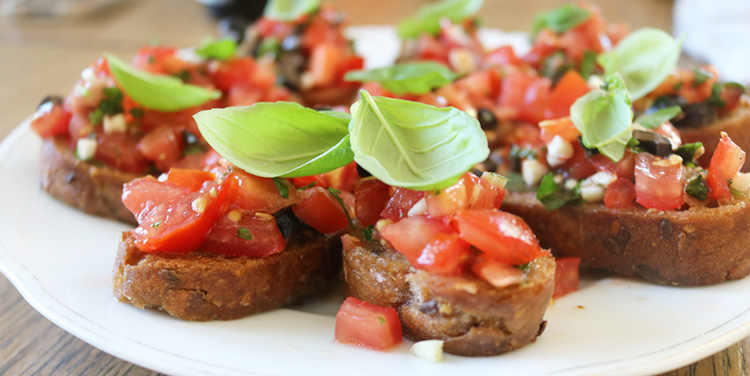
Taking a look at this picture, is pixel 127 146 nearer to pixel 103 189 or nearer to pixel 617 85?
pixel 103 189

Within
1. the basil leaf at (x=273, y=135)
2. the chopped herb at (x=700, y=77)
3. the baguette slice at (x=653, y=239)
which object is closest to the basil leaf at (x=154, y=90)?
the basil leaf at (x=273, y=135)

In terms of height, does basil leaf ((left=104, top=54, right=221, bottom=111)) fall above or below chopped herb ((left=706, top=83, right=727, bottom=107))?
above

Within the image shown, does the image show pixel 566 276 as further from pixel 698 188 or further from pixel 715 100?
pixel 715 100

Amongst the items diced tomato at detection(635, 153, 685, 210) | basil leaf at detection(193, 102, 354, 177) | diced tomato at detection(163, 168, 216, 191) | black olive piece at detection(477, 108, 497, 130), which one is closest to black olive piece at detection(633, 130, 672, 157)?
diced tomato at detection(635, 153, 685, 210)

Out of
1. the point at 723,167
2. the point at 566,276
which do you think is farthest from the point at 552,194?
the point at 723,167

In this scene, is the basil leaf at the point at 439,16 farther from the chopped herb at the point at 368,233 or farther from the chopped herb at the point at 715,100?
the chopped herb at the point at 368,233

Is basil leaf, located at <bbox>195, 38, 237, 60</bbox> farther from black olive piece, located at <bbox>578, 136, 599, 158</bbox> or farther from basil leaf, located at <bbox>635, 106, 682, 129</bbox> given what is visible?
basil leaf, located at <bbox>635, 106, 682, 129</bbox>
